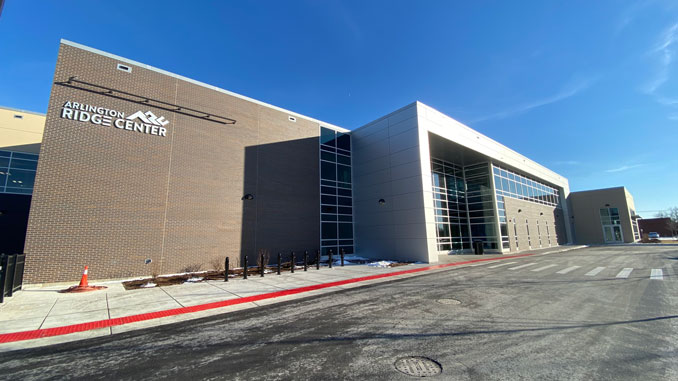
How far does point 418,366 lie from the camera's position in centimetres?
359

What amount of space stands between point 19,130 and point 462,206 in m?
35.4

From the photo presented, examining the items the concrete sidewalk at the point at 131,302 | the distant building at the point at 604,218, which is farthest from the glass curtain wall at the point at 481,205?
the distant building at the point at 604,218

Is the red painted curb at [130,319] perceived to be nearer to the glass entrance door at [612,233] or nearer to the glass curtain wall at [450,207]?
the glass curtain wall at [450,207]

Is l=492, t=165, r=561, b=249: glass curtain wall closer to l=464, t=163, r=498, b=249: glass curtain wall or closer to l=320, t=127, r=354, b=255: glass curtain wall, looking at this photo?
l=464, t=163, r=498, b=249: glass curtain wall

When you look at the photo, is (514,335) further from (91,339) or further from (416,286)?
(91,339)

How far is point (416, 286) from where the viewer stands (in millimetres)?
9172

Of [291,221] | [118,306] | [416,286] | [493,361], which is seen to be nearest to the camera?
[493,361]

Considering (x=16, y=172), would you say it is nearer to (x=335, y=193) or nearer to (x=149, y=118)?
(x=149, y=118)

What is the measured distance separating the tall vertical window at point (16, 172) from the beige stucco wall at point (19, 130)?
0.48 metres

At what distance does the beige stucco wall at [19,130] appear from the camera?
1747 centimetres

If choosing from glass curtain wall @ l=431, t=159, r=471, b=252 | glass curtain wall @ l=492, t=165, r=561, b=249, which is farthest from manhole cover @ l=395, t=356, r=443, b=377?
glass curtain wall @ l=492, t=165, r=561, b=249

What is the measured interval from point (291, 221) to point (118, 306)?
1088 cm

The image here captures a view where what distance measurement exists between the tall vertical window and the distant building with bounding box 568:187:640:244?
63.2m

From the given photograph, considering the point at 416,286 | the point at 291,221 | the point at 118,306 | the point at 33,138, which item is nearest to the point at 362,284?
the point at 416,286
